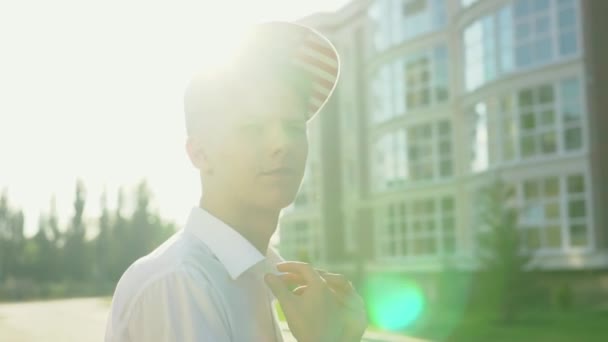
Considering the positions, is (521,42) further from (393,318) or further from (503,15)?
(393,318)

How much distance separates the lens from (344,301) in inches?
65.7

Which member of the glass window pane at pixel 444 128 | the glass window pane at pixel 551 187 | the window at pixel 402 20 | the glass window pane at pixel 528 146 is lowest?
the glass window pane at pixel 551 187

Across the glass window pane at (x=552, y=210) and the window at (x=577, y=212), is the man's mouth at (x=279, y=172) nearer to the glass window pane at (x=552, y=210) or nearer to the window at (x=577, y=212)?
the window at (x=577, y=212)

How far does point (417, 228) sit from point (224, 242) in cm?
3848

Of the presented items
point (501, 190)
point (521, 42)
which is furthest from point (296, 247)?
point (501, 190)

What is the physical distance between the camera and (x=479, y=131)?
3562 cm

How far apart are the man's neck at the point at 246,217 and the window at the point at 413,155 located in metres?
36.7

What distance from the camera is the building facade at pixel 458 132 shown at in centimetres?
3028

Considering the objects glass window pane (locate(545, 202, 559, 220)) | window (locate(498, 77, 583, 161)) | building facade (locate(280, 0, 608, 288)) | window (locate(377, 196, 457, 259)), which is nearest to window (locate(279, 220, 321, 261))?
building facade (locate(280, 0, 608, 288))

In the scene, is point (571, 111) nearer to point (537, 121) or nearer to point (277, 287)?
point (537, 121)

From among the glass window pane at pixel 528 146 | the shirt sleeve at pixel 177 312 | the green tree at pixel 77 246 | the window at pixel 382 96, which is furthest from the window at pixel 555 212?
the green tree at pixel 77 246

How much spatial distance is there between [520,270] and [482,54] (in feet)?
40.3

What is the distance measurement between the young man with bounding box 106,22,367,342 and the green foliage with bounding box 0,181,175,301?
8550cm

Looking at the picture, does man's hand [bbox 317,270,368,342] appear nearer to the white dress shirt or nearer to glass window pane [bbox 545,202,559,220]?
the white dress shirt
